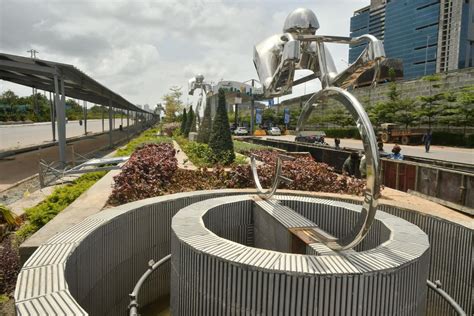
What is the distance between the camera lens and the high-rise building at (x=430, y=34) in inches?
2399

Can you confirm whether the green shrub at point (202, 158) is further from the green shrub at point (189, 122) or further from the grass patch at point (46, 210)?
the green shrub at point (189, 122)

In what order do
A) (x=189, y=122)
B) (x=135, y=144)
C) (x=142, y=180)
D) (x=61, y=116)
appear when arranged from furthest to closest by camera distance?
(x=189, y=122)
(x=135, y=144)
(x=61, y=116)
(x=142, y=180)

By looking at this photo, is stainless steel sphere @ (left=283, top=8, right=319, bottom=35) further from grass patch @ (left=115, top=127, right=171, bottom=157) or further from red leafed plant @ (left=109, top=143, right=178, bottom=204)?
grass patch @ (left=115, top=127, right=171, bottom=157)

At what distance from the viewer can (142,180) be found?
7.92 meters

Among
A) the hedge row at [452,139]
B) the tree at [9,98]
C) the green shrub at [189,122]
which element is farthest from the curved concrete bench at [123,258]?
the tree at [9,98]

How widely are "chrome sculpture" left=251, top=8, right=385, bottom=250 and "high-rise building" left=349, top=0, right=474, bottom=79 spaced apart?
56.0m

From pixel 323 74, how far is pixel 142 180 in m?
4.51

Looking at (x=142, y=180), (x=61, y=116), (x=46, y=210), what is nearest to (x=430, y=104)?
(x=61, y=116)

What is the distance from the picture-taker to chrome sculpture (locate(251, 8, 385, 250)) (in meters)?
3.74

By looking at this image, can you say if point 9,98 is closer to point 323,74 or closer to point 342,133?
point 342,133

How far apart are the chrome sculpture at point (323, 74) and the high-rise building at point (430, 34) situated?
2206 inches

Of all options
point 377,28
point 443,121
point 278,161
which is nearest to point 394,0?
point 377,28

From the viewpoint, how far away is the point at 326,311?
10.7 ft

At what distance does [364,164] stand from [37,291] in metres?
3.23
